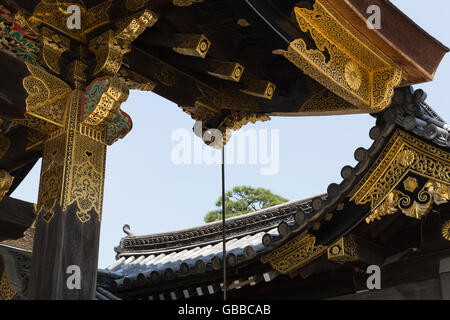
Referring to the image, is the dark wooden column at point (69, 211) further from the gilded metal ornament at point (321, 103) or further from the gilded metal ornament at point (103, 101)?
the gilded metal ornament at point (321, 103)

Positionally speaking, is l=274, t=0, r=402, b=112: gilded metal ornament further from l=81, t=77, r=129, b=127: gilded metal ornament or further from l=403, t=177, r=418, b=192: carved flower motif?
l=81, t=77, r=129, b=127: gilded metal ornament

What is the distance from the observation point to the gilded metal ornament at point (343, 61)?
4.48 metres

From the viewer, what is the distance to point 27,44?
184 inches

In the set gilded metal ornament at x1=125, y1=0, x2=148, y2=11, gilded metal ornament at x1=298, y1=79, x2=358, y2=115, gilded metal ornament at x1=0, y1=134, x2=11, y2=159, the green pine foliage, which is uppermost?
the green pine foliage

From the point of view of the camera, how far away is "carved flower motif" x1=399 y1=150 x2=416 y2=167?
5.33m

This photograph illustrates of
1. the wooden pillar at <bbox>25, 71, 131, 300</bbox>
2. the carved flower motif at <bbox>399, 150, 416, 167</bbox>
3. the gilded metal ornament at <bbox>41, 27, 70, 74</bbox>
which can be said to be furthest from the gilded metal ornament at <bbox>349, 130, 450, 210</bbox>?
the gilded metal ornament at <bbox>41, 27, 70, 74</bbox>

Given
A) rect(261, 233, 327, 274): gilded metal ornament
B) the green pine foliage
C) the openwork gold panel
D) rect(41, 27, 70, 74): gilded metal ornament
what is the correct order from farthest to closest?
Result: the green pine foliage → rect(261, 233, 327, 274): gilded metal ornament → the openwork gold panel → rect(41, 27, 70, 74): gilded metal ornament

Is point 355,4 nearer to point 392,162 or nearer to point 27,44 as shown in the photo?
point 392,162

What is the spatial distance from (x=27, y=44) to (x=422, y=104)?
3256mm

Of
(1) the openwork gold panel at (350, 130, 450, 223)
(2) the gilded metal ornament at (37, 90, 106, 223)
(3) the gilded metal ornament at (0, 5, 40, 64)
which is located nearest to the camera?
(2) the gilded metal ornament at (37, 90, 106, 223)

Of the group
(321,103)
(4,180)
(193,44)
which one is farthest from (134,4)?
(4,180)

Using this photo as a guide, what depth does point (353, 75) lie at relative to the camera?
A: 15.8 ft
